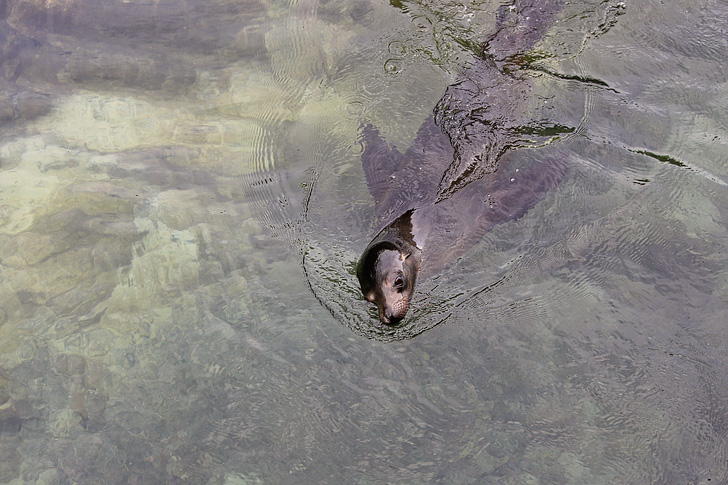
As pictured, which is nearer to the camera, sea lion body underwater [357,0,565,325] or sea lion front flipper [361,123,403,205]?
sea lion body underwater [357,0,565,325]

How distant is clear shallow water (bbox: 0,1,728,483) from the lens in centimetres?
325

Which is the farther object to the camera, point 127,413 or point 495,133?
point 495,133

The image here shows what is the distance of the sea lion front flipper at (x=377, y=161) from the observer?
4.46 meters

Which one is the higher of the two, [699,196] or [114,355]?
[699,196]

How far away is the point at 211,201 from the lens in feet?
14.8

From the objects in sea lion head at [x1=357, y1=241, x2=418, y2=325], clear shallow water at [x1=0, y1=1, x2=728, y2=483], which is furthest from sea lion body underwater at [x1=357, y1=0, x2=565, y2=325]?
clear shallow water at [x1=0, y1=1, x2=728, y2=483]

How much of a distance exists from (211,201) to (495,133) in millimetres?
2500

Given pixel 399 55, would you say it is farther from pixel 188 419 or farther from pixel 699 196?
pixel 188 419

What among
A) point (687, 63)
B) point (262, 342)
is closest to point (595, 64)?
point (687, 63)

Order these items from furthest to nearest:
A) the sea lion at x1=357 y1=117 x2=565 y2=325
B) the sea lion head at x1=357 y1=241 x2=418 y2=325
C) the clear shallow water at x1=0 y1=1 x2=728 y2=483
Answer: the sea lion at x1=357 y1=117 x2=565 y2=325, the sea lion head at x1=357 y1=241 x2=418 y2=325, the clear shallow water at x1=0 y1=1 x2=728 y2=483

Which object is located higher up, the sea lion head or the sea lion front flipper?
the sea lion front flipper

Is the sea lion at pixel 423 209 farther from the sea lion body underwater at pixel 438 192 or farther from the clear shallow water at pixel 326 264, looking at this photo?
the clear shallow water at pixel 326 264

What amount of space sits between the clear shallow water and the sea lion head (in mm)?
152

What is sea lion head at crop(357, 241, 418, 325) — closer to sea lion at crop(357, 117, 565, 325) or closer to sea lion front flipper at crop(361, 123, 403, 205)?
sea lion at crop(357, 117, 565, 325)
